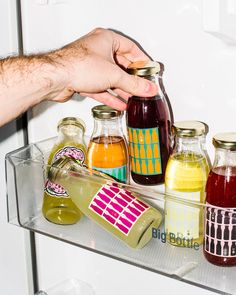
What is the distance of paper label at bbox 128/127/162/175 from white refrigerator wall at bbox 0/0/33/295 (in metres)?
0.32

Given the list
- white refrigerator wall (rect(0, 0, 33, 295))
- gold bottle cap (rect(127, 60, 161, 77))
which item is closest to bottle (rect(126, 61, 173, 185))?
gold bottle cap (rect(127, 60, 161, 77))

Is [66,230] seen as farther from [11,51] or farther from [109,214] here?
[11,51]

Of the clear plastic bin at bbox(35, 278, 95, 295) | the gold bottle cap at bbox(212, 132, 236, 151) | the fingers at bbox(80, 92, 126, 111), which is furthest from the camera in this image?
the clear plastic bin at bbox(35, 278, 95, 295)

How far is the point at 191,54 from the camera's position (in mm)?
974

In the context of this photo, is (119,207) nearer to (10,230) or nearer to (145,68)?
(145,68)

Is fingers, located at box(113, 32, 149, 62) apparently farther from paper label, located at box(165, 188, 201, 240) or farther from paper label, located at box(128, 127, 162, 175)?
paper label, located at box(165, 188, 201, 240)

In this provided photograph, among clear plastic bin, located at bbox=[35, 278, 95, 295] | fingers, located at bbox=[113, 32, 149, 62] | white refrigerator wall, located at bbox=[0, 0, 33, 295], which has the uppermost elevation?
fingers, located at bbox=[113, 32, 149, 62]

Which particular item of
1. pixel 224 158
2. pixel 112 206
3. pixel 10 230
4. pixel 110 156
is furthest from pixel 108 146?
pixel 10 230

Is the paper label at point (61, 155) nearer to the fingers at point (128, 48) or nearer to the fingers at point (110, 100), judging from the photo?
the fingers at point (110, 100)

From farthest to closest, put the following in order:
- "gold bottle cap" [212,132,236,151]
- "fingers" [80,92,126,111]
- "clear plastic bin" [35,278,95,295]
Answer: "clear plastic bin" [35,278,95,295] < "fingers" [80,92,126,111] < "gold bottle cap" [212,132,236,151]

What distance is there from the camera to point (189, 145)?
3.16ft

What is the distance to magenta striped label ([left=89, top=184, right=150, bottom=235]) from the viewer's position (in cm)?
95

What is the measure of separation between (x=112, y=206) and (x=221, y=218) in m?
0.19

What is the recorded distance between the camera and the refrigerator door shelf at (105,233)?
91 centimetres
